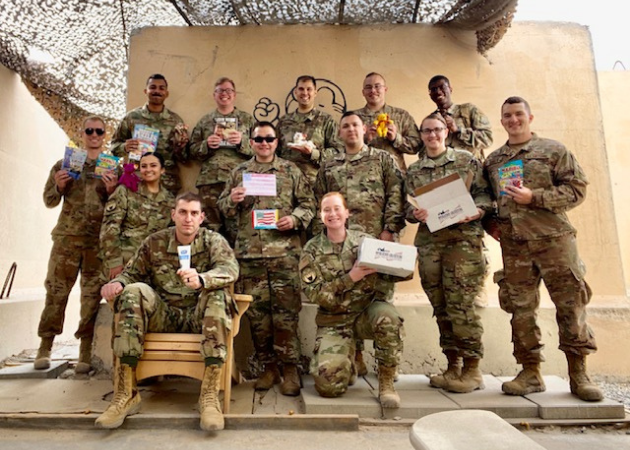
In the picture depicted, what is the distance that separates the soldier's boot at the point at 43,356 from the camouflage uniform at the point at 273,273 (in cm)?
204

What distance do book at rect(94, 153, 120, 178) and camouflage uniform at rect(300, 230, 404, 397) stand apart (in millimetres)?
2083

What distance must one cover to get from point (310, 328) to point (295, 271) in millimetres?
769

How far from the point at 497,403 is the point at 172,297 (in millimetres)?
2400

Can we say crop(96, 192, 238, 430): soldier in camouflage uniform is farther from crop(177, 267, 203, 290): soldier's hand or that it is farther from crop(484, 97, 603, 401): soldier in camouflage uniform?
crop(484, 97, 603, 401): soldier in camouflage uniform

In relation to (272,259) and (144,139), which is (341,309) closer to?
(272,259)

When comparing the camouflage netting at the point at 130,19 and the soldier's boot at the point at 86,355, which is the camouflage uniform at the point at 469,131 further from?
the soldier's boot at the point at 86,355

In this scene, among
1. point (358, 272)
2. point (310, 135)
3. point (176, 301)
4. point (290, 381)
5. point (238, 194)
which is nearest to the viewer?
point (358, 272)

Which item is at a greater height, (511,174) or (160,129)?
(160,129)

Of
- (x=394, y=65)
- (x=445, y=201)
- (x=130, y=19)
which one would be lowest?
(x=445, y=201)

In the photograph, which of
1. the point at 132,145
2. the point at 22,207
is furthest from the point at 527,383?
the point at 22,207

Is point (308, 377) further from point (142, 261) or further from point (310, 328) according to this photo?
point (142, 261)

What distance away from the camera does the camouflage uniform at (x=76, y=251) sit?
409 cm

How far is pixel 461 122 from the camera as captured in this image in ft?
13.4

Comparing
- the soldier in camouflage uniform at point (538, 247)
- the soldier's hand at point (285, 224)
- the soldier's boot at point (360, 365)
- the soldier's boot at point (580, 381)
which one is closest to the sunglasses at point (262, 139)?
the soldier's hand at point (285, 224)
